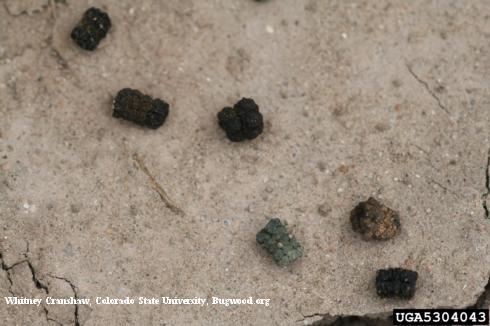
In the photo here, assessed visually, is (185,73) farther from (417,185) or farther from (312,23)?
(417,185)

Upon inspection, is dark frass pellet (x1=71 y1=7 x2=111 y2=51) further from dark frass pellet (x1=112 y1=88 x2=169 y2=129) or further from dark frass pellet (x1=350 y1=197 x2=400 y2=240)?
dark frass pellet (x1=350 y1=197 x2=400 y2=240)

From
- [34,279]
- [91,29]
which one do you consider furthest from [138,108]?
[34,279]

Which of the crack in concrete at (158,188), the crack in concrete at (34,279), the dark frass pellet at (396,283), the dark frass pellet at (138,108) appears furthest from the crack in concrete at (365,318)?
the dark frass pellet at (138,108)

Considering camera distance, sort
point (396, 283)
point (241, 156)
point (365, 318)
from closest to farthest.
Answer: point (396, 283)
point (365, 318)
point (241, 156)

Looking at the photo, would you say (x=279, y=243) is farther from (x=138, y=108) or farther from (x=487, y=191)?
(x=487, y=191)

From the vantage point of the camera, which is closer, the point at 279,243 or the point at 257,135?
the point at 279,243

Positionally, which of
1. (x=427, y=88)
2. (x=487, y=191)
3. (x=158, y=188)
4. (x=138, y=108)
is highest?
(x=427, y=88)
